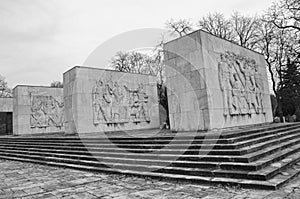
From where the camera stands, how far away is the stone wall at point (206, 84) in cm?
977

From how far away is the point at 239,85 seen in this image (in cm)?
1153

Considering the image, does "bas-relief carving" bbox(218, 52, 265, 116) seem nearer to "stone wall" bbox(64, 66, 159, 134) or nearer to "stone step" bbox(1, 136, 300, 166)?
"stone step" bbox(1, 136, 300, 166)

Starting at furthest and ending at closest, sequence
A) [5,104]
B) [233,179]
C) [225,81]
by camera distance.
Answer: [5,104]
[225,81]
[233,179]

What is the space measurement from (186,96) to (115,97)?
7.71m

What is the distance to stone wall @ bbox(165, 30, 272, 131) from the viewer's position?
9.77 meters

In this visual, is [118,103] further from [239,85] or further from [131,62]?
[131,62]

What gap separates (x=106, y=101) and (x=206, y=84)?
8.59m

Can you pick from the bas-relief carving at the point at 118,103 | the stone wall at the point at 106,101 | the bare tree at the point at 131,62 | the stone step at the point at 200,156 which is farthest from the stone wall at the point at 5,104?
the stone step at the point at 200,156

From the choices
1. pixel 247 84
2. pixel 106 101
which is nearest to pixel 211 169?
pixel 247 84

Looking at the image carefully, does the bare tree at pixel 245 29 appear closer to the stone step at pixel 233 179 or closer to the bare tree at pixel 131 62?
the bare tree at pixel 131 62

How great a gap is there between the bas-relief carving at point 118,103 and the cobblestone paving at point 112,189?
8.74 meters

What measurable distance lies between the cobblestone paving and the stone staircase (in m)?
0.25

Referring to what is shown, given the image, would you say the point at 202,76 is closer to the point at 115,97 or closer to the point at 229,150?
the point at 229,150

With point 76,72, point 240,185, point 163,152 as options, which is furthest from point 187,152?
point 76,72
